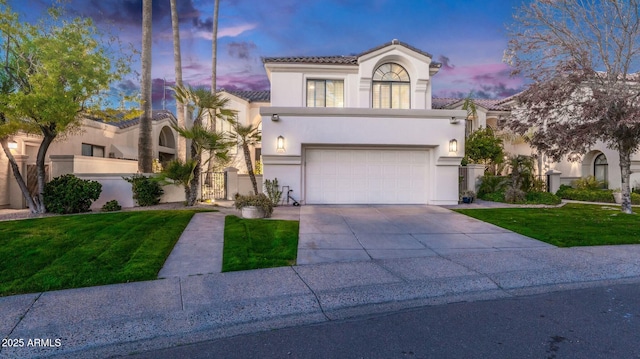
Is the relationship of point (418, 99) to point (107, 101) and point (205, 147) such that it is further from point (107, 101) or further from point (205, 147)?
point (107, 101)

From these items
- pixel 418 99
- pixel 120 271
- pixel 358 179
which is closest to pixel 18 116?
pixel 120 271

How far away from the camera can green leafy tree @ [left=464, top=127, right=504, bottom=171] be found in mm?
19844

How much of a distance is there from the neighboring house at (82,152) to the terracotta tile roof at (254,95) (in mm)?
5997

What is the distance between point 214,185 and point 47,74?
317 inches

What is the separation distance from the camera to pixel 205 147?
13195 millimetres

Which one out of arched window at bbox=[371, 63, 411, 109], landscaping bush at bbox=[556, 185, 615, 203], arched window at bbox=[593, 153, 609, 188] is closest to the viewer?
arched window at bbox=[371, 63, 411, 109]

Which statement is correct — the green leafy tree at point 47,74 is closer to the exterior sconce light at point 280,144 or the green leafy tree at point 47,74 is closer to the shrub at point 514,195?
the exterior sconce light at point 280,144

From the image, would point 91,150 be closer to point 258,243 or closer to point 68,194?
point 68,194

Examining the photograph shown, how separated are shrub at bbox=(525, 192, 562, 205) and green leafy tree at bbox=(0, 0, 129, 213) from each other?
18.8 meters

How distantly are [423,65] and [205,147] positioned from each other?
11250 mm

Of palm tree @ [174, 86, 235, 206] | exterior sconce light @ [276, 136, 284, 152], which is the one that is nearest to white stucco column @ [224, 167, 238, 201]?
palm tree @ [174, 86, 235, 206]

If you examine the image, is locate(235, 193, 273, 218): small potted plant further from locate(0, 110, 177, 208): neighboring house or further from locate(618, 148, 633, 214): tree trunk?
locate(618, 148, 633, 214): tree trunk

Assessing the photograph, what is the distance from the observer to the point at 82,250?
265 inches

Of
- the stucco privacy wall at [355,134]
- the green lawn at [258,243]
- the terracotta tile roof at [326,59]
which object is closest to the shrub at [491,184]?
the stucco privacy wall at [355,134]
